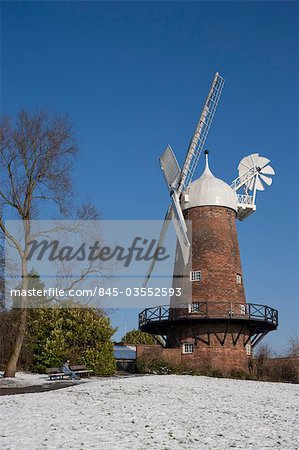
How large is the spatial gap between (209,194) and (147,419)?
1898cm

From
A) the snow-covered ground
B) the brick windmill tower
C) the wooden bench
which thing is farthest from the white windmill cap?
the snow-covered ground

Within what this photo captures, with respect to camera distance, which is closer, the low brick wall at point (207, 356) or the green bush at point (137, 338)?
the low brick wall at point (207, 356)

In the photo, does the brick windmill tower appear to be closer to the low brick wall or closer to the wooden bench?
the low brick wall

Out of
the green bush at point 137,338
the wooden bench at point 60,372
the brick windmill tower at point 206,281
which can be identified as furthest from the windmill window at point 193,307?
the green bush at point 137,338

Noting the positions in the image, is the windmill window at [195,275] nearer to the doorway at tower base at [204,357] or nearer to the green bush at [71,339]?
the doorway at tower base at [204,357]

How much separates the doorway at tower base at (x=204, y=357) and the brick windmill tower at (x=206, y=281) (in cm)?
5

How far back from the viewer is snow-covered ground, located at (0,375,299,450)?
860 centimetres

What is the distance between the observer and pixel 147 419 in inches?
413

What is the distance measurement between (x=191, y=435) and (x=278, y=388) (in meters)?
10.3

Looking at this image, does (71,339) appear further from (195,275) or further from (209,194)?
(209,194)

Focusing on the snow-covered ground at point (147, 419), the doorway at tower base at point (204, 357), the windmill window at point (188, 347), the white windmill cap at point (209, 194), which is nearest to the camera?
the snow-covered ground at point (147, 419)

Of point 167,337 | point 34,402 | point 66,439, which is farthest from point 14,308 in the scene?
point 66,439

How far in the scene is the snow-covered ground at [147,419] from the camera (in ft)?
28.2

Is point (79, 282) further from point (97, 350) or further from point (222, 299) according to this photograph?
point (222, 299)
